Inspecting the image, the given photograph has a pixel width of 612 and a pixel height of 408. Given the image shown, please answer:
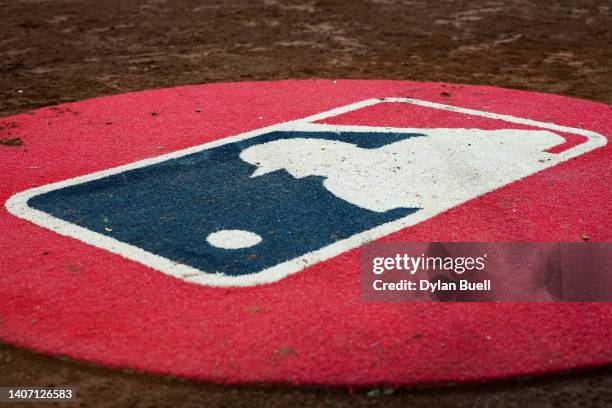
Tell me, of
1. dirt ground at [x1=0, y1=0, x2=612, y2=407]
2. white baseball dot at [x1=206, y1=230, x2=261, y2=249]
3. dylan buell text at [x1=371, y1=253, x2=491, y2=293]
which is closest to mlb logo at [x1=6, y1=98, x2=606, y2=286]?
white baseball dot at [x1=206, y1=230, x2=261, y2=249]

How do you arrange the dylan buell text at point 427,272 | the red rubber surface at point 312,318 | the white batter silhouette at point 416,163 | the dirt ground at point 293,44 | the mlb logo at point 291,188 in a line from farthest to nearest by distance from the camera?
the dirt ground at point 293,44
the white batter silhouette at point 416,163
the mlb logo at point 291,188
the dylan buell text at point 427,272
the red rubber surface at point 312,318

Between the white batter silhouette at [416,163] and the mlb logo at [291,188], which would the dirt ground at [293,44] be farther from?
the white batter silhouette at [416,163]

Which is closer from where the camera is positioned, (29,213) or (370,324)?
(370,324)

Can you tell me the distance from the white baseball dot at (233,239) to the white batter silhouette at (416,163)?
0.65 metres

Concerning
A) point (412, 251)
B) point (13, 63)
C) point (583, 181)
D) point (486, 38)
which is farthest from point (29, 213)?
point (486, 38)

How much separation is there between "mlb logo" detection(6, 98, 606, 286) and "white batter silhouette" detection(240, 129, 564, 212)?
0.01 metres

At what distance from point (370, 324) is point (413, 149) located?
78.6 inches

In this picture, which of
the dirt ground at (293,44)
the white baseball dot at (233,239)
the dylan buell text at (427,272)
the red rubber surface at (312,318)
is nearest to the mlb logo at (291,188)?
the white baseball dot at (233,239)

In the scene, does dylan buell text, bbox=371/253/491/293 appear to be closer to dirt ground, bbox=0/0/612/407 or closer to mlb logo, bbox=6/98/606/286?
mlb logo, bbox=6/98/606/286

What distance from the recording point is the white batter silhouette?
409 centimetres

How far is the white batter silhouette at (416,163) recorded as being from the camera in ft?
13.4

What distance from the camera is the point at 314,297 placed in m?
3.10

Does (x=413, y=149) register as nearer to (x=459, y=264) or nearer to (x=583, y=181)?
(x=583, y=181)

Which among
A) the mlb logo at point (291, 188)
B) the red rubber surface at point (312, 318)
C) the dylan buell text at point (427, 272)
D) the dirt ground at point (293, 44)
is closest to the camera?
the red rubber surface at point (312, 318)
